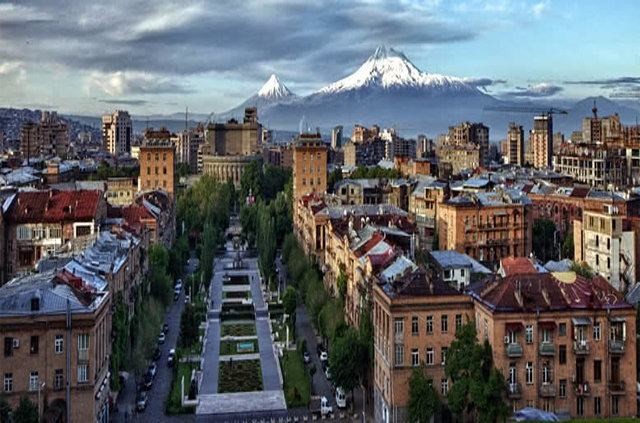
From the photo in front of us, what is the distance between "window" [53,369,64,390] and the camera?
35562 mm

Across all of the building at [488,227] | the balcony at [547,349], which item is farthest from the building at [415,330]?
the building at [488,227]

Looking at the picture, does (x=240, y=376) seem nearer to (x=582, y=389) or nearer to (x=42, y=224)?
(x=42, y=224)

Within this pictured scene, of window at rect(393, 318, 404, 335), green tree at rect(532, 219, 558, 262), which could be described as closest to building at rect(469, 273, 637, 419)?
window at rect(393, 318, 404, 335)

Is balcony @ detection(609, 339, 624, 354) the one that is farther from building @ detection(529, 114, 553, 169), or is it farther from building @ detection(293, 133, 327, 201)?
building @ detection(529, 114, 553, 169)

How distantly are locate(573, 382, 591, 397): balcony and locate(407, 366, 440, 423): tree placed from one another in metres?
6.44

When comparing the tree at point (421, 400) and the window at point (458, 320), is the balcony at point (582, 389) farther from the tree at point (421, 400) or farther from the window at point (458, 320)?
the tree at point (421, 400)

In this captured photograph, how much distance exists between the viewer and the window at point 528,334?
36.4 m

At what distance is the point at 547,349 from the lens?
3638 cm

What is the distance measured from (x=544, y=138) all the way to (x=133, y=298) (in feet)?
491

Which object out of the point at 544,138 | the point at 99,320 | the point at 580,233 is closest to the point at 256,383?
the point at 99,320

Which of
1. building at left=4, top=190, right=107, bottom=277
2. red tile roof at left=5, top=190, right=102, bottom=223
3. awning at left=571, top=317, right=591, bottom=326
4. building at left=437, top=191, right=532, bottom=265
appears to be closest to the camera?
awning at left=571, top=317, right=591, bottom=326

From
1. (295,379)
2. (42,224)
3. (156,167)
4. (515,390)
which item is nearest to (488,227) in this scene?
(295,379)

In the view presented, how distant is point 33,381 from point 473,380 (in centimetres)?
1954

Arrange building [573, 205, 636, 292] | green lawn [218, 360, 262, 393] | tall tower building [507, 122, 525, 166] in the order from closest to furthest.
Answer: green lawn [218, 360, 262, 393] → building [573, 205, 636, 292] → tall tower building [507, 122, 525, 166]
